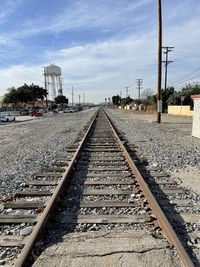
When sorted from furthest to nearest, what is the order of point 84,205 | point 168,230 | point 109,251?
point 84,205 → point 168,230 → point 109,251

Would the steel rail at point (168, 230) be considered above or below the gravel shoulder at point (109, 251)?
above

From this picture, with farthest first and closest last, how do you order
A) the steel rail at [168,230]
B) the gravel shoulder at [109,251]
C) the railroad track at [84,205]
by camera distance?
the railroad track at [84,205]
the gravel shoulder at [109,251]
the steel rail at [168,230]

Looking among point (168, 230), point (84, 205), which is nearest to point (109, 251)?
point (168, 230)

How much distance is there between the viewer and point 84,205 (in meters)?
6.39

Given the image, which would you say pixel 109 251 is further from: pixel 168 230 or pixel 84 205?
pixel 84 205

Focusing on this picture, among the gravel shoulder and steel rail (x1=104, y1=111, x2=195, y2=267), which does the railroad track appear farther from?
the gravel shoulder

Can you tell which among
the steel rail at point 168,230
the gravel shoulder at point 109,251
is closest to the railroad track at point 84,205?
the steel rail at point 168,230

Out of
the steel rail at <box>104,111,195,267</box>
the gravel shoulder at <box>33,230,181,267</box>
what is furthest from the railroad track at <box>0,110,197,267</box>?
the gravel shoulder at <box>33,230,181,267</box>

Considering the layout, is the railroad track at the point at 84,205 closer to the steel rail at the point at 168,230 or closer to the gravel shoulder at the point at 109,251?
the steel rail at the point at 168,230

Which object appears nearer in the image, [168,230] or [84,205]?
[168,230]

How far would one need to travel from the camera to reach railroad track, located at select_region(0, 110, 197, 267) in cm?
486

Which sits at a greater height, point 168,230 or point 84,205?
point 168,230

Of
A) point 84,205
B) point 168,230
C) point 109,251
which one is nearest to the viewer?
point 109,251

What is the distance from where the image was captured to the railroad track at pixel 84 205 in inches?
191
